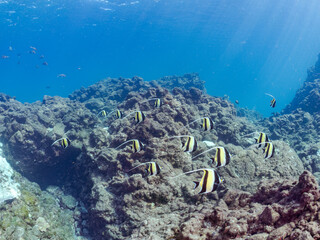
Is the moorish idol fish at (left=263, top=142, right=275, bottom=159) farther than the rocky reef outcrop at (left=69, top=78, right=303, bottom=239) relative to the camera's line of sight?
Yes

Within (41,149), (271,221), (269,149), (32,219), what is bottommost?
(41,149)

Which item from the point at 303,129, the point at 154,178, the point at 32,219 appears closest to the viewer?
the point at 154,178

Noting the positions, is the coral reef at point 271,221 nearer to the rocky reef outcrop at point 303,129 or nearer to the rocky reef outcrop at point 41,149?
the rocky reef outcrop at point 41,149

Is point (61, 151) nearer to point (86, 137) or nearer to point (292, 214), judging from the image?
point (86, 137)

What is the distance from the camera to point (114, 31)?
69750mm

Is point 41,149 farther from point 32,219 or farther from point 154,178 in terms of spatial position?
point 154,178

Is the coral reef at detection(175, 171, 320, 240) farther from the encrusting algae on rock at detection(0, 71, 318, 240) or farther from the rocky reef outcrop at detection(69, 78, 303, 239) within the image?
the rocky reef outcrop at detection(69, 78, 303, 239)

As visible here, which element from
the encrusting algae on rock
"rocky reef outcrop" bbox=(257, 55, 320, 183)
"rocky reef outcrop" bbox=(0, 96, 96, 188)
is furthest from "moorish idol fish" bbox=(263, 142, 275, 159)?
"rocky reef outcrop" bbox=(0, 96, 96, 188)

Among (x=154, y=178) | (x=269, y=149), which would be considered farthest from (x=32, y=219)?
(x=269, y=149)

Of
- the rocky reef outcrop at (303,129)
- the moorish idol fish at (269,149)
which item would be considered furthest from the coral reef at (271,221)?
the rocky reef outcrop at (303,129)

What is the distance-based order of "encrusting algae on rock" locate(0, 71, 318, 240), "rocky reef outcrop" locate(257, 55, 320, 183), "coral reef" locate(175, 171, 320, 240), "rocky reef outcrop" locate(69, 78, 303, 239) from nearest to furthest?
"coral reef" locate(175, 171, 320, 240)
"encrusting algae on rock" locate(0, 71, 318, 240)
"rocky reef outcrop" locate(69, 78, 303, 239)
"rocky reef outcrop" locate(257, 55, 320, 183)

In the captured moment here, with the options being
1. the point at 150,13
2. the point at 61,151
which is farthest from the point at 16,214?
the point at 150,13

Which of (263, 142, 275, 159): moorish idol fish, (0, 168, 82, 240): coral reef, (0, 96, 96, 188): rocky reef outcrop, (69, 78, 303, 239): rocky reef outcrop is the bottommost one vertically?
(0, 96, 96, 188): rocky reef outcrop

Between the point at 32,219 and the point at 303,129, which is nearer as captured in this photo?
the point at 32,219
